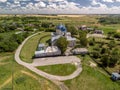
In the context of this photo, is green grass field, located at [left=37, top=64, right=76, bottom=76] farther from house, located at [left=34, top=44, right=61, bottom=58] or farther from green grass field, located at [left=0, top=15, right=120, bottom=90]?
house, located at [left=34, top=44, right=61, bottom=58]

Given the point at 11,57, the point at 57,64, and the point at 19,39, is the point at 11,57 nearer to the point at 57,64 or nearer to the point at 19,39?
the point at 57,64

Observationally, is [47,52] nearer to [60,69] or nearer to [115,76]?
[60,69]

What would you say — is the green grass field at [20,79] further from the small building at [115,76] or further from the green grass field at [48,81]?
the small building at [115,76]

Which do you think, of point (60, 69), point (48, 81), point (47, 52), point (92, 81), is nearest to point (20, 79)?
point (48, 81)

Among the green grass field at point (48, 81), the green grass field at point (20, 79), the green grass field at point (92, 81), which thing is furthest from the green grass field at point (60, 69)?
the green grass field at point (20, 79)

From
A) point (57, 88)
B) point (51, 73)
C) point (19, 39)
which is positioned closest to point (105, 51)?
point (51, 73)

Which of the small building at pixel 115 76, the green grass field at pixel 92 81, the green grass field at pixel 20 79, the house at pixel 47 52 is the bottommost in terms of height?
the green grass field at pixel 20 79

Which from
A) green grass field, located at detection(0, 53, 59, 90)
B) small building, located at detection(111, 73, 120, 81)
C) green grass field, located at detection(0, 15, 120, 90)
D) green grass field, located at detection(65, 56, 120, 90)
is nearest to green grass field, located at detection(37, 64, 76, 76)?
green grass field, located at detection(0, 15, 120, 90)

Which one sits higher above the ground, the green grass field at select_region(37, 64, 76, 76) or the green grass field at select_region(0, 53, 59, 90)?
the green grass field at select_region(37, 64, 76, 76)

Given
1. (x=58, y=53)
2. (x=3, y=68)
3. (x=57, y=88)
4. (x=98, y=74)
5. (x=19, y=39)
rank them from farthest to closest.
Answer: (x=19, y=39) < (x=58, y=53) < (x=3, y=68) < (x=98, y=74) < (x=57, y=88)
